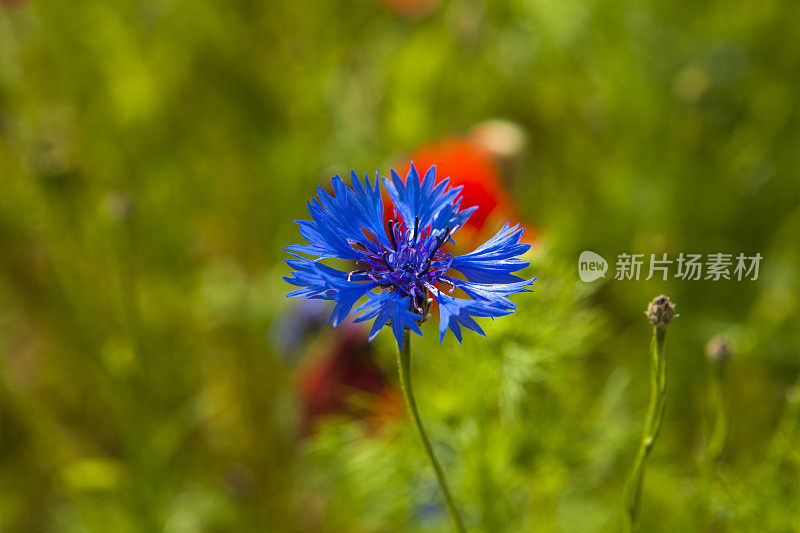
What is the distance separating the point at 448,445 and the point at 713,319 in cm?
51

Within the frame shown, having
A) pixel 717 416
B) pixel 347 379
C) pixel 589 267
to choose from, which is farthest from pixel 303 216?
pixel 717 416

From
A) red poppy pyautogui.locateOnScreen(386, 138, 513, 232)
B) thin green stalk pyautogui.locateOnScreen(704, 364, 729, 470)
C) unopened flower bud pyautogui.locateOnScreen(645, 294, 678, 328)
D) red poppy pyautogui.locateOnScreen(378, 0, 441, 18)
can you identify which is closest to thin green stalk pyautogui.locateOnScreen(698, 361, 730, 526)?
thin green stalk pyautogui.locateOnScreen(704, 364, 729, 470)

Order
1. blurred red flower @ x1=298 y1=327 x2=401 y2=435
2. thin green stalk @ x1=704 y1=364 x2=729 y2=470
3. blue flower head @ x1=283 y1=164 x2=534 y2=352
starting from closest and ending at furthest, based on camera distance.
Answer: blue flower head @ x1=283 y1=164 x2=534 y2=352, thin green stalk @ x1=704 y1=364 x2=729 y2=470, blurred red flower @ x1=298 y1=327 x2=401 y2=435

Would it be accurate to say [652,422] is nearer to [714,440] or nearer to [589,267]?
[714,440]

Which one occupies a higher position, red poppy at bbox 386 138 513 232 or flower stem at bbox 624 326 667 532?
red poppy at bbox 386 138 513 232

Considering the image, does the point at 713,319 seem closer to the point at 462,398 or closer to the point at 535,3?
the point at 462,398

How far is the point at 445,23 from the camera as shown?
4.75 feet

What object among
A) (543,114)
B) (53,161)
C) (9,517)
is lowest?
(9,517)

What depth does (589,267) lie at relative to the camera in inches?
29.0

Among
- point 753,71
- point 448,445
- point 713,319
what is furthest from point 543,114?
point 448,445

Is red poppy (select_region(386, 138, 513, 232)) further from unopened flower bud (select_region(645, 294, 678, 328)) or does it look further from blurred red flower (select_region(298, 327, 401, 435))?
unopened flower bud (select_region(645, 294, 678, 328))

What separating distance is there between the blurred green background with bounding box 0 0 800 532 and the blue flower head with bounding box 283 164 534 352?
10.6 inches

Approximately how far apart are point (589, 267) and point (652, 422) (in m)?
0.33

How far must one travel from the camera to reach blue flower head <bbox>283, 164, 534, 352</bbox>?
338 mm
